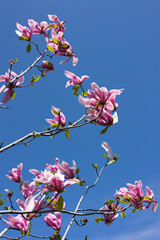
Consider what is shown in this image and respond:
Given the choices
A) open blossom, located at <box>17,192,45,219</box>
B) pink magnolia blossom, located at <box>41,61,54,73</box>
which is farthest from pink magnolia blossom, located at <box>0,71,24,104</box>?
open blossom, located at <box>17,192,45,219</box>

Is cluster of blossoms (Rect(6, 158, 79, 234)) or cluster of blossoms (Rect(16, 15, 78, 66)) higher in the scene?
cluster of blossoms (Rect(16, 15, 78, 66))

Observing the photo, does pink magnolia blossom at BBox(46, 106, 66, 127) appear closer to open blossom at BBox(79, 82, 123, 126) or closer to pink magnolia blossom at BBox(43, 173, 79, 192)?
open blossom at BBox(79, 82, 123, 126)

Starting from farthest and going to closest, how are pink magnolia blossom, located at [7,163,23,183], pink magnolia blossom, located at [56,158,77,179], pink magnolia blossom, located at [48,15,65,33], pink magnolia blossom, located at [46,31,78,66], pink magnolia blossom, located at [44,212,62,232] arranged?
pink magnolia blossom, located at [48,15,65,33]
pink magnolia blossom, located at [46,31,78,66]
pink magnolia blossom, located at [7,163,23,183]
pink magnolia blossom, located at [44,212,62,232]
pink magnolia blossom, located at [56,158,77,179]

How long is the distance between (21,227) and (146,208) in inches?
45.9

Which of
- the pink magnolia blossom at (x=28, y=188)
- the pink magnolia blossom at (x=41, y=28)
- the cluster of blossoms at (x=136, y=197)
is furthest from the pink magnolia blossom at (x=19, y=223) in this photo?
the pink magnolia blossom at (x=41, y=28)

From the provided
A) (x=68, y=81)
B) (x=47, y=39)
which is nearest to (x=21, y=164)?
(x=68, y=81)

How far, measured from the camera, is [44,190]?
1580mm

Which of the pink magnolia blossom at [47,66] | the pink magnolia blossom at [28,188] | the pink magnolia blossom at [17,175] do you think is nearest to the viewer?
the pink magnolia blossom at [28,188]

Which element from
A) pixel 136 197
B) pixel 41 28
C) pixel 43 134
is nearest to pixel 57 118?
pixel 43 134

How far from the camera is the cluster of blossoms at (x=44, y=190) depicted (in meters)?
1.43

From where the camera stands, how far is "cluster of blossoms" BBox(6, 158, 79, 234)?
1.43 metres

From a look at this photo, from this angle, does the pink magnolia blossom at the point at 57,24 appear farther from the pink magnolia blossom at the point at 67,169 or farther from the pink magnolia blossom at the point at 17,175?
the pink magnolia blossom at the point at 67,169

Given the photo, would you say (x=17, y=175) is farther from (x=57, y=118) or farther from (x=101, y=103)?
(x=101, y=103)

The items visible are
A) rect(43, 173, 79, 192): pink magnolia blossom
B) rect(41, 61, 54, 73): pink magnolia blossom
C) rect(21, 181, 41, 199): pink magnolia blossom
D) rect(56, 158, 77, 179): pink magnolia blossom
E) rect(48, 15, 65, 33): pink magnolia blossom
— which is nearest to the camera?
rect(43, 173, 79, 192): pink magnolia blossom
